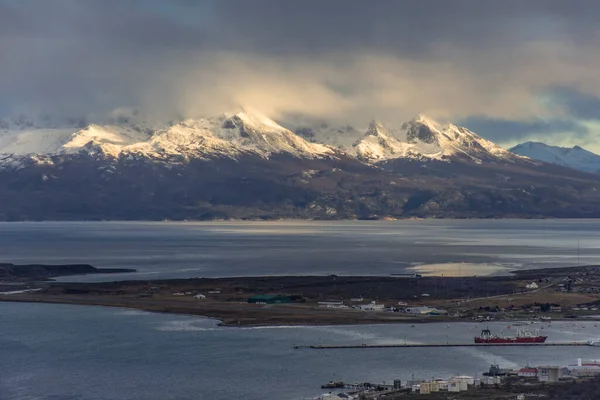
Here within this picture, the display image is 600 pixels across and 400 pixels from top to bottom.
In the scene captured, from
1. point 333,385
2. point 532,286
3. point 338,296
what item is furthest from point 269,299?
point 333,385

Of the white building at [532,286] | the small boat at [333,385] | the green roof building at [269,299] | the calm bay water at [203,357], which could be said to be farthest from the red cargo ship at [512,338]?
the white building at [532,286]

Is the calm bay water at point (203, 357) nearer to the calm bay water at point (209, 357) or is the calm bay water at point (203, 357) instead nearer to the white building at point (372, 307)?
the calm bay water at point (209, 357)

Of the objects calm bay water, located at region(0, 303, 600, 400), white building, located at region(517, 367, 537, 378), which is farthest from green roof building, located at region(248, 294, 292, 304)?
white building, located at region(517, 367, 537, 378)

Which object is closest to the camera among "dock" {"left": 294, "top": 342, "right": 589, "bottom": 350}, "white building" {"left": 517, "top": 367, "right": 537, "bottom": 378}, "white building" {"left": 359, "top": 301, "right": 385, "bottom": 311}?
"white building" {"left": 517, "top": 367, "right": 537, "bottom": 378}

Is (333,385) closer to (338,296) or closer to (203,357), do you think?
(203,357)

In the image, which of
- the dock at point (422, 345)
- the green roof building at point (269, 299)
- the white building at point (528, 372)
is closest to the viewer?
the white building at point (528, 372)

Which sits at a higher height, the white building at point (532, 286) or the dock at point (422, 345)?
the white building at point (532, 286)

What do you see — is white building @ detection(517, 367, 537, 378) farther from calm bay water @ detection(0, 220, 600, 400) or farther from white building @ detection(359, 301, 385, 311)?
white building @ detection(359, 301, 385, 311)

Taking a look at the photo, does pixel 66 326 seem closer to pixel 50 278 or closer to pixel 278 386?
pixel 278 386

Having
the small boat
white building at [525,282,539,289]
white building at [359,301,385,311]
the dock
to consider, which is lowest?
the small boat

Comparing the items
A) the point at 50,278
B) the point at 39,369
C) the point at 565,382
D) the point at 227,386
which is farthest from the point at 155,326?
the point at 50,278
